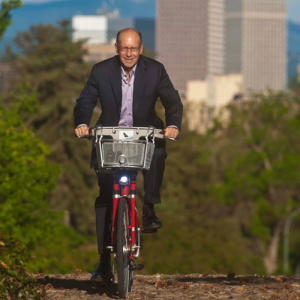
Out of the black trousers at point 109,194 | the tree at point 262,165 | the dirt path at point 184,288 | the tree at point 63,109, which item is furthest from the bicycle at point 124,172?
the tree at point 262,165

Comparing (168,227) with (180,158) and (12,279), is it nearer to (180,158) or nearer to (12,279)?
(180,158)

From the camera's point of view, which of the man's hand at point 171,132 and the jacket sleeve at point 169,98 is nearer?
the man's hand at point 171,132

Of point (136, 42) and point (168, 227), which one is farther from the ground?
point (136, 42)

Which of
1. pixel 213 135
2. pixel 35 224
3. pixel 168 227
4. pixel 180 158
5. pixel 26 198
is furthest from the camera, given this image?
pixel 213 135

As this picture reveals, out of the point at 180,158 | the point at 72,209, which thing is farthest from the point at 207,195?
the point at 72,209

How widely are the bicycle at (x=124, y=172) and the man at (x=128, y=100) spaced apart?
0.66ft

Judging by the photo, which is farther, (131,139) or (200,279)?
(200,279)

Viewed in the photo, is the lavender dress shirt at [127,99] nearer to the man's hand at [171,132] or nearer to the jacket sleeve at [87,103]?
the jacket sleeve at [87,103]

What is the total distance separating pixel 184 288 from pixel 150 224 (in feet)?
2.47

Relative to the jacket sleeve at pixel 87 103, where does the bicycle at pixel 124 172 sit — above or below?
below

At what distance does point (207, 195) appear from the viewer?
62250mm

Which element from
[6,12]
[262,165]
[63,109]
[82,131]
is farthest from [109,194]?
[262,165]

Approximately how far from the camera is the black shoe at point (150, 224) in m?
7.43

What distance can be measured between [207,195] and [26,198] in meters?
38.1
